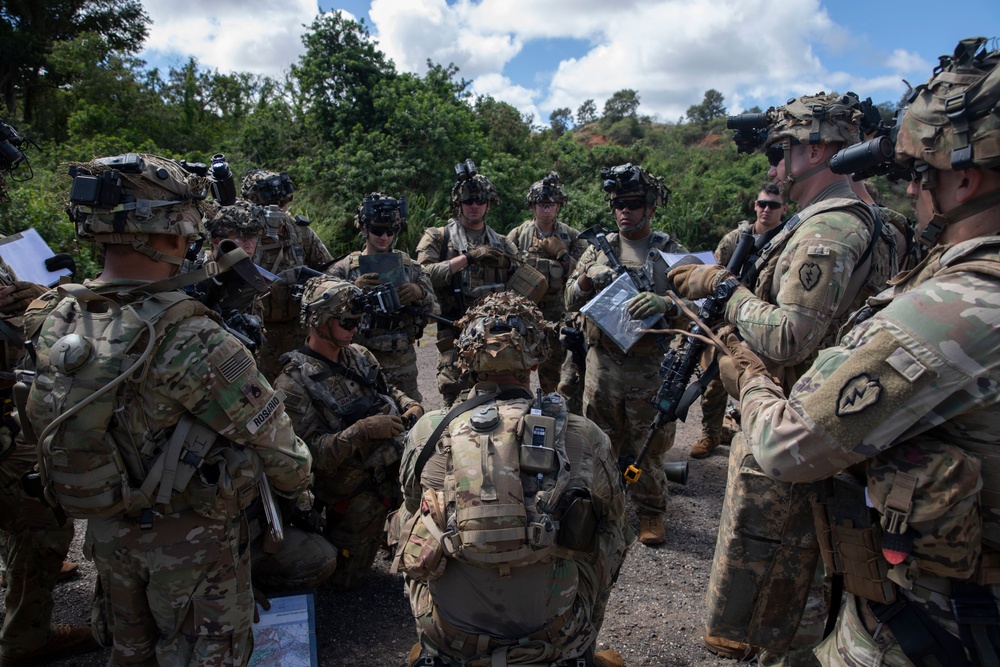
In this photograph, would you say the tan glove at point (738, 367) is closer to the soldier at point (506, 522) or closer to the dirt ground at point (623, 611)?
the soldier at point (506, 522)

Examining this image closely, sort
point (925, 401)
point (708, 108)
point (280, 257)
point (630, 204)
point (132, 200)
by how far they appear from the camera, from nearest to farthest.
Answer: point (925, 401)
point (132, 200)
point (630, 204)
point (280, 257)
point (708, 108)

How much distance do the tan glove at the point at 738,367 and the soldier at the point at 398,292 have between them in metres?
3.39

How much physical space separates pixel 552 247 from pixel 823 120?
453 centimetres

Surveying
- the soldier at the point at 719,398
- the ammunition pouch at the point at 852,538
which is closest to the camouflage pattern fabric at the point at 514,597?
the ammunition pouch at the point at 852,538

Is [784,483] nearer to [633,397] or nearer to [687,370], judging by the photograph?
[687,370]

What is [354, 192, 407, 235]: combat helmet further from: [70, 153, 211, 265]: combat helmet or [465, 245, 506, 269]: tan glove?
[70, 153, 211, 265]: combat helmet

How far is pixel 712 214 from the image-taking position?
19172mm

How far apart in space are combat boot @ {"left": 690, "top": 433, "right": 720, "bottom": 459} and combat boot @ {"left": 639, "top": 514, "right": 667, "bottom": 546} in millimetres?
1791

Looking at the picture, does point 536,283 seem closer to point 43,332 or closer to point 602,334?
point 602,334

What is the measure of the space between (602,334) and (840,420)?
11.2 ft

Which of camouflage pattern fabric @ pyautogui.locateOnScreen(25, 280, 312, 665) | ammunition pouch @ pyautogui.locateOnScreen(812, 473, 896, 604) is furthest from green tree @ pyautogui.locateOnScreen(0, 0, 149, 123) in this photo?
ammunition pouch @ pyautogui.locateOnScreen(812, 473, 896, 604)

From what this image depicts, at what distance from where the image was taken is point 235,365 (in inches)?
103

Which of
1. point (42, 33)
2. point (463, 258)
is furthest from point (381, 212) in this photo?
point (42, 33)

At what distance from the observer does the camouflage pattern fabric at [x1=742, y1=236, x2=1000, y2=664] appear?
1.76 m
